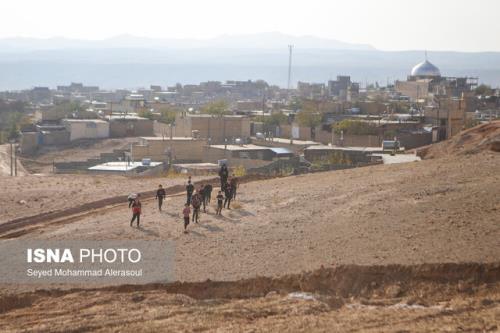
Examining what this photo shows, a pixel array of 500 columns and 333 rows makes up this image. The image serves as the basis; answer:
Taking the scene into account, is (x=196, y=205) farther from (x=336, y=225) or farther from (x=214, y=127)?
(x=214, y=127)

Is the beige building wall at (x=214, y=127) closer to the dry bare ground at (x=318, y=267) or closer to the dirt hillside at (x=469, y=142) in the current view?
the dirt hillside at (x=469, y=142)

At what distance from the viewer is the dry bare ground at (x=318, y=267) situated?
11297mm

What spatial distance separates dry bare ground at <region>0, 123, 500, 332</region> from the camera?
11.3m

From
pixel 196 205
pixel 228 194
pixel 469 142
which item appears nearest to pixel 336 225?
pixel 196 205

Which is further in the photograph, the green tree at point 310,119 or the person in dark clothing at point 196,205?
the green tree at point 310,119

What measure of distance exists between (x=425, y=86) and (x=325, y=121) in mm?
29732

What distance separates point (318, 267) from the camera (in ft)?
42.2

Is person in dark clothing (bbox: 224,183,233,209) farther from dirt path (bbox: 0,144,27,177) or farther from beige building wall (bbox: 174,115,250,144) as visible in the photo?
beige building wall (bbox: 174,115,250,144)

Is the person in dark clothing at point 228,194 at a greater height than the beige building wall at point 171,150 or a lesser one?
greater

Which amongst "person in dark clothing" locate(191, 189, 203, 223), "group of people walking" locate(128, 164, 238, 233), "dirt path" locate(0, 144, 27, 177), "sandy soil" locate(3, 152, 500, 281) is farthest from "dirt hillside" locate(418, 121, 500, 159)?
"dirt path" locate(0, 144, 27, 177)

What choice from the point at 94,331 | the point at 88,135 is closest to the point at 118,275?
the point at 94,331

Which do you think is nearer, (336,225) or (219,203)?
(336,225)

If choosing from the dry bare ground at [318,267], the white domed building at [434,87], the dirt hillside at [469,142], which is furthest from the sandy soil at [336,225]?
the white domed building at [434,87]

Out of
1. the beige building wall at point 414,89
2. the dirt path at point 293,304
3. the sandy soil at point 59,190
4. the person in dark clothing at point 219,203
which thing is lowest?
the beige building wall at point 414,89
